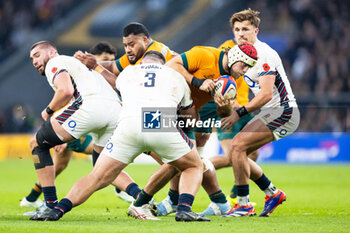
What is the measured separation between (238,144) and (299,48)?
16.5m

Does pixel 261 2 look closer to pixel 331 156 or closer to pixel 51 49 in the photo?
pixel 331 156

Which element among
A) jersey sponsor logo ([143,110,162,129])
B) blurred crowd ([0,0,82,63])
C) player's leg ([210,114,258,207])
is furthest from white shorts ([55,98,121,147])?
blurred crowd ([0,0,82,63])

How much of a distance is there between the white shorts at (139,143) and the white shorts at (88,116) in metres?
0.89

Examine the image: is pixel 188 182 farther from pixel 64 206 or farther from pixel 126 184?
pixel 126 184

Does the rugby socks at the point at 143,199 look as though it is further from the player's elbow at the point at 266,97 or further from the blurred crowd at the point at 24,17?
the blurred crowd at the point at 24,17

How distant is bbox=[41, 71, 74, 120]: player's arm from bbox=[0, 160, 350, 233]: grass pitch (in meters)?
1.39

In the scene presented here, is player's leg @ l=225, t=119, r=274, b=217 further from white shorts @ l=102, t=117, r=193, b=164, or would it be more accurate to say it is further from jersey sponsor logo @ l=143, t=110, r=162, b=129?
jersey sponsor logo @ l=143, t=110, r=162, b=129

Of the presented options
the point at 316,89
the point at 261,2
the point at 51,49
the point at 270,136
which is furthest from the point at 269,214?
the point at 261,2

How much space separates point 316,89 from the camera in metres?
22.1

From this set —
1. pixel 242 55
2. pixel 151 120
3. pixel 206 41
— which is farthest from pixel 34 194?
pixel 206 41

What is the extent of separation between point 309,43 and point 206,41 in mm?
5642

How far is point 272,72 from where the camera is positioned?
8.29 metres

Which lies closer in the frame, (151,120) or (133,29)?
(151,120)

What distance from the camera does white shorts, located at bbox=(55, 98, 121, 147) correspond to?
773 cm
